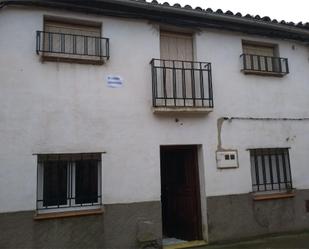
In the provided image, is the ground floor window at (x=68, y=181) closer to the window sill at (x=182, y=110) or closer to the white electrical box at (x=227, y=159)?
the window sill at (x=182, y=110)

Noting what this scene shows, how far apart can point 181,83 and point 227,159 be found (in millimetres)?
2075

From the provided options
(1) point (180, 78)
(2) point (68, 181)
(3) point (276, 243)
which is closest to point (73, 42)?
(1) point (180, 78)

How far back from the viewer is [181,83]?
287 inches

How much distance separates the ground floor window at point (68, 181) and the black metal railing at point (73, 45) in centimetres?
206

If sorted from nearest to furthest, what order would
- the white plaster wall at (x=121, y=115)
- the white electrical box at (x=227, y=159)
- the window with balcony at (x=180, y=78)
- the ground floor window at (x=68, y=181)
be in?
the white plaster wall at (x=121, y=115)
the ground floor window at (x=68, y=181)
the window with balcony at (x=180, y=78)
the white electrical box at (x=227, y=159)

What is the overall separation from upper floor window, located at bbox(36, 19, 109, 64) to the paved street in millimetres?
4804

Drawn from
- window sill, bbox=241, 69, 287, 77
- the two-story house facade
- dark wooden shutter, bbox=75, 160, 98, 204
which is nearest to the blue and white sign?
the two-story house facade

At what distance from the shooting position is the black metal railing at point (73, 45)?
6305 millimetres

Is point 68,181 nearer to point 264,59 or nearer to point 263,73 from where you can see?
point 263,73

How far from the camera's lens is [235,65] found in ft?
25.6

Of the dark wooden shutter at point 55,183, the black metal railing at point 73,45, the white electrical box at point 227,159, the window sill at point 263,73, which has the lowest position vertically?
the dark wooden shutter at point 55,183

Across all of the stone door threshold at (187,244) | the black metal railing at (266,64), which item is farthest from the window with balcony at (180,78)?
the stone door threshold at (187,244)

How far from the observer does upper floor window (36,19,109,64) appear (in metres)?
6.32

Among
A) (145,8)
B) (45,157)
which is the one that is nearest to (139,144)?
(45,157)
